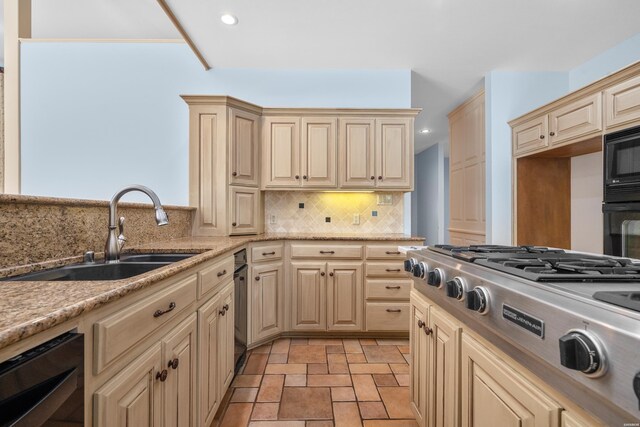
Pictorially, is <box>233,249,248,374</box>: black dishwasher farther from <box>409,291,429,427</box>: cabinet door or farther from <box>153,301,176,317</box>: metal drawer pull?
<box>409,291,429,427</box>: cabinet door

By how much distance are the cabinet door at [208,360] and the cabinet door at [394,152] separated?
6.95 ft

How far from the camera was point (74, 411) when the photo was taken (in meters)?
0.62

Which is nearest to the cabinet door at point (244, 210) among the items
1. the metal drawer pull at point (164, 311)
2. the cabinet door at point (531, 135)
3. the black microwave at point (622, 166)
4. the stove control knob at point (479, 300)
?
the metal drawer pull at point (164, 311)

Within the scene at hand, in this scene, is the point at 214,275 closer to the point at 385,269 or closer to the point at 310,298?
the point at 310,298

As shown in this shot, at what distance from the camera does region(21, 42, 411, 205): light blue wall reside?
3.45 meters

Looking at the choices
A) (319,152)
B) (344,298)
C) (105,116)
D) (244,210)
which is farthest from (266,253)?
(105,116)

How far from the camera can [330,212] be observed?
11.2 ft

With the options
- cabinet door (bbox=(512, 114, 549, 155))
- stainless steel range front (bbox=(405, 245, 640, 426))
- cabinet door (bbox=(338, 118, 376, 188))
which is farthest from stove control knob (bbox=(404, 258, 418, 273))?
cabinet door (bbox=(512, 114, 549, 155))

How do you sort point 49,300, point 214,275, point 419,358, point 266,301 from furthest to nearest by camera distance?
point 266,301
point 214,275
point 419,358
point 49,300

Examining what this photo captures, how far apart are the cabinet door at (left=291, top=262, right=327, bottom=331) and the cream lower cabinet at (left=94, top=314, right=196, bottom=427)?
4.92ft

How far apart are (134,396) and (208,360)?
643 mm

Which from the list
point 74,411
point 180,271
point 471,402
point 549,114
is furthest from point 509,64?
point 74,411

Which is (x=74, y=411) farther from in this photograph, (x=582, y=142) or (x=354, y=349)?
(x=582, y=142)

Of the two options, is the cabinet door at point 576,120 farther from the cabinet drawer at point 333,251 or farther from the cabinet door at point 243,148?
the cabinet door at point 243,148
